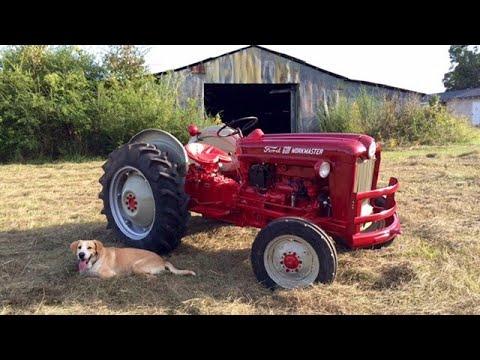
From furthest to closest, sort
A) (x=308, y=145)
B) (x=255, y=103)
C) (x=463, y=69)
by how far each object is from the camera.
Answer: (x=463, y=69)
(x=255, y=103)
(x=308, y=145)

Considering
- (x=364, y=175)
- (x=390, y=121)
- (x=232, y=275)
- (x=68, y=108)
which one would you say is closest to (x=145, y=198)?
(x=232, y=275)

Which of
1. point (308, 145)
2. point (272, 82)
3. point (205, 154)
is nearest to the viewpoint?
point (308, 145)

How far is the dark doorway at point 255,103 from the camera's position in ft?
69.3

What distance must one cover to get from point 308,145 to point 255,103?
1894cm

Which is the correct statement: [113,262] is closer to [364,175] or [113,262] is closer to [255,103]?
[364,175]

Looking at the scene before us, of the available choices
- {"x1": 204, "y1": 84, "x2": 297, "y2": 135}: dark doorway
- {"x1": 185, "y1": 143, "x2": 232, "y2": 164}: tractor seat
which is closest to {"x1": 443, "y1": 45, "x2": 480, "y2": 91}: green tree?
{"x1": 204, "y1": 84, "x2": 297, "y2": 135}: dark doorway

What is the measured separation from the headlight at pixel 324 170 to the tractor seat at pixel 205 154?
163 centimetres

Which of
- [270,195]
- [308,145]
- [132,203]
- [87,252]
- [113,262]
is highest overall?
[308,145]

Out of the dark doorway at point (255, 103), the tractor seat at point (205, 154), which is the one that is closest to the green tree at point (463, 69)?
the dark doorway at point (255, 103)

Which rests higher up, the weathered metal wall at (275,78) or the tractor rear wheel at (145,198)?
the weathered metal wall at (275,78)

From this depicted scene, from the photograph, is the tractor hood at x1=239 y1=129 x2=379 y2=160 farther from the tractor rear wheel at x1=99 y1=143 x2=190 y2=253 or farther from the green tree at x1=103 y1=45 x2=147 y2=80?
the green tree at x1=103 y1=45 x2=147 y2=80

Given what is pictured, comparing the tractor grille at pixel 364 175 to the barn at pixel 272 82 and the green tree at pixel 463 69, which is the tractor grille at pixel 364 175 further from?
the green tree at pixel 463 69

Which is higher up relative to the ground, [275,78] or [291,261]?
[275,78]

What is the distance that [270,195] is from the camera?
4453 millimetres
